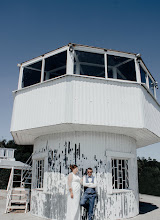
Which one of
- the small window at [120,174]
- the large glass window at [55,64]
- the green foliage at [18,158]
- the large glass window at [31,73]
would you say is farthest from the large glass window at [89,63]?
the green foliage at [18,158]

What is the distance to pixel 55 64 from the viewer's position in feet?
33.1

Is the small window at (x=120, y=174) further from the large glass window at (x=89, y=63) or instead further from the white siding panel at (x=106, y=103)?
the large glass window at (x=89, y=63)

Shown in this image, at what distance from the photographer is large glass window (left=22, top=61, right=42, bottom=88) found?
1015 centimetres

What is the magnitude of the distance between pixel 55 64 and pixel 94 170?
5.36 metres

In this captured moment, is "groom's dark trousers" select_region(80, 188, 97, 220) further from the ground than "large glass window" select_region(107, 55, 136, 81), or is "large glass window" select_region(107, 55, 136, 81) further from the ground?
"large glass window" select_region(107, 55, 136, 81)

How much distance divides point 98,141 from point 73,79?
2.79 metres

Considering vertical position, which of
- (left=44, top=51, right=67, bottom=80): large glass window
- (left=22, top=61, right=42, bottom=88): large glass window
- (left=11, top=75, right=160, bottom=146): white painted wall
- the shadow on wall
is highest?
(left=44, top=51, right=67, bottom=80): large glass window

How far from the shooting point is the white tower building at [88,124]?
791 centimetres

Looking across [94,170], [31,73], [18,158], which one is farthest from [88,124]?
[18,158]

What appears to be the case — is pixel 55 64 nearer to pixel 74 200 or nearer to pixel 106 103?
pixel 106 103

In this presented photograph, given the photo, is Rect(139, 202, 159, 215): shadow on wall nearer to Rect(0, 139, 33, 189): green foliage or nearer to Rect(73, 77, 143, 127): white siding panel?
Rect(73, 77, 143, 127): white siding panel

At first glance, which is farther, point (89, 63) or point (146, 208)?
point (146, 208)

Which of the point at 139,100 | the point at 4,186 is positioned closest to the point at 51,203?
the point at 139,100

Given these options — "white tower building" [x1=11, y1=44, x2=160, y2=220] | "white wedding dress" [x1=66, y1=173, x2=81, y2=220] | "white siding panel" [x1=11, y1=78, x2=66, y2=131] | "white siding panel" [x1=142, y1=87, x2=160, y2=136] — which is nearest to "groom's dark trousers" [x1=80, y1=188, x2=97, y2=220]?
"white wedding dress" [x1=66, y1=173, x2=81, y2=220]
